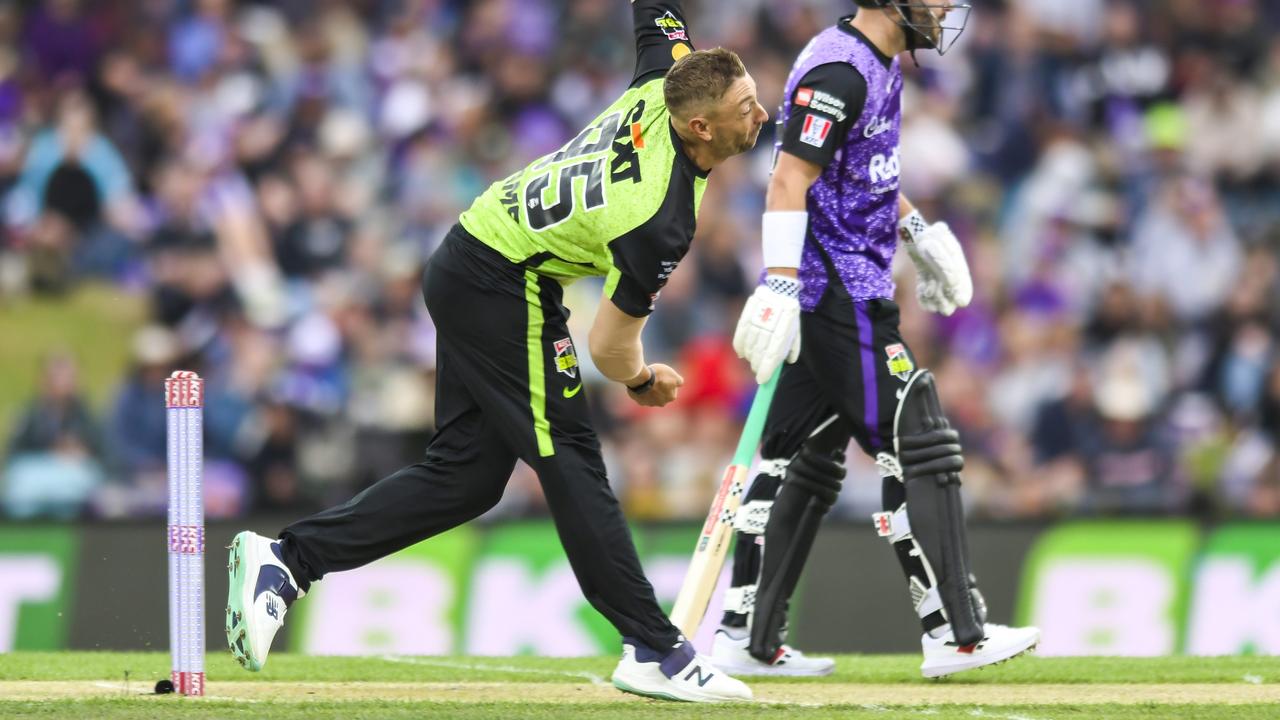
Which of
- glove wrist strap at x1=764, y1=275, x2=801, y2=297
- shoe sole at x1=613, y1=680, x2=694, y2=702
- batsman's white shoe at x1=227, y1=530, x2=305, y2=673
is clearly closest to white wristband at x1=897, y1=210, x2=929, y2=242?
glove wrist strap at x1=764, y1=275, x2=801, y2=297

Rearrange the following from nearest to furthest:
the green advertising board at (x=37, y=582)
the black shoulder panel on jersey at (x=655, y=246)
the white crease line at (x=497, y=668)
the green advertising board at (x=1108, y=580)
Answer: the black shoulder panel on jersey at (x=655, y=246) < the white crease line at (x=497, y=668) < the green advertising board at (x=37, y=582) < the green advertising board at (x=1108, y=580)

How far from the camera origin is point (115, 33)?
15578mm

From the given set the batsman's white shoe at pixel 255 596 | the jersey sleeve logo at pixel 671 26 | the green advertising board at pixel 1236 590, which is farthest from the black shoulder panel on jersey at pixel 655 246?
the green advertising board at pixel 1236 590

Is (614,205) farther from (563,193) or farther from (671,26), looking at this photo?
(671,26)

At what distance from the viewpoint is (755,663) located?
752 cm

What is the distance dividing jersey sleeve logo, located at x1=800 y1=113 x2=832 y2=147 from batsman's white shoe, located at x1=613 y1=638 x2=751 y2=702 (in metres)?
1.79

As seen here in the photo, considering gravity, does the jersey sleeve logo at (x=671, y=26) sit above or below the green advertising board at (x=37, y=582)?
above

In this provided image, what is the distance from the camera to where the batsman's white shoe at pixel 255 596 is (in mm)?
6461

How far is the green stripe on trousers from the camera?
253 inches

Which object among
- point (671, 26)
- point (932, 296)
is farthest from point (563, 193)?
point (932, 296)

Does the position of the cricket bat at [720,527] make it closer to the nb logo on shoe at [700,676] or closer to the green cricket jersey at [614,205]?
the nb logo on shoe at [700,676]

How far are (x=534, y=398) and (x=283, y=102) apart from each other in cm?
892

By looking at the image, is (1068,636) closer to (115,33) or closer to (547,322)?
(547,322)

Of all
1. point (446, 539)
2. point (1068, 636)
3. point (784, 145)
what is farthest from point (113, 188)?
point (784, 145)
